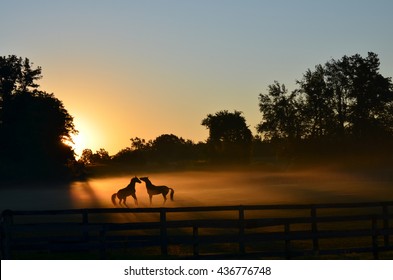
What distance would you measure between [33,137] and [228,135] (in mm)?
72162

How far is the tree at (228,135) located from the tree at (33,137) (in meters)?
56.1

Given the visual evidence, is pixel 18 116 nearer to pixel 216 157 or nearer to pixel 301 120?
pixel 301 120

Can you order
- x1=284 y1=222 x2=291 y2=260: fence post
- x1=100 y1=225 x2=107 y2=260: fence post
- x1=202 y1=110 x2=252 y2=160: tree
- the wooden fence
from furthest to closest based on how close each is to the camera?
x1=202 y1=110 x2=252 y2=160: tree, x1=100 y1=225 x2=107 y2=260: fence post, the wooden fence, x1=284 y1=222 x2=291 y2=260: fence post

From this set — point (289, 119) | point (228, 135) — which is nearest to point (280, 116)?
point (289, 119)

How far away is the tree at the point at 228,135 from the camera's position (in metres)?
162

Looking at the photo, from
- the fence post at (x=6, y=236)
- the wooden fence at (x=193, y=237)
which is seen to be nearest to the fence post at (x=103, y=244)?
the wooden fence at (x=193, y=237)

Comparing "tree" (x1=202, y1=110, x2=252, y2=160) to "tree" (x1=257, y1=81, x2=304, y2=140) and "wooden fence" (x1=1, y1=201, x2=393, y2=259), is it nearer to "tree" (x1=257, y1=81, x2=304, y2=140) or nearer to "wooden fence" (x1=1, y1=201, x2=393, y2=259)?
"tree" (x1=257, y1=81, x2=304, y2=140)

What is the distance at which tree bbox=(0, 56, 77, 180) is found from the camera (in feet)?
341

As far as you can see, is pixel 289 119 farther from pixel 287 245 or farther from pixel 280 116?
pixel 287 245

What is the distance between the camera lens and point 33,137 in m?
104

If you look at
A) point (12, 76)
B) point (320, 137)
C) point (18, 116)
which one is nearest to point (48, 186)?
point (18, 116)

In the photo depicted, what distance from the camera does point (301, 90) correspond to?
120812 millimetres

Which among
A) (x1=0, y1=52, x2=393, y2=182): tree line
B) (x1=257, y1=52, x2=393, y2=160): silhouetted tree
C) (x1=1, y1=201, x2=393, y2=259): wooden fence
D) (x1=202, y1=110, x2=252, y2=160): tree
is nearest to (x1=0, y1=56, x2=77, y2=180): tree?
(x1=0, y1=52, x2=393, y2=182): tree line

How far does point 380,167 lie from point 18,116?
45.6 metres
